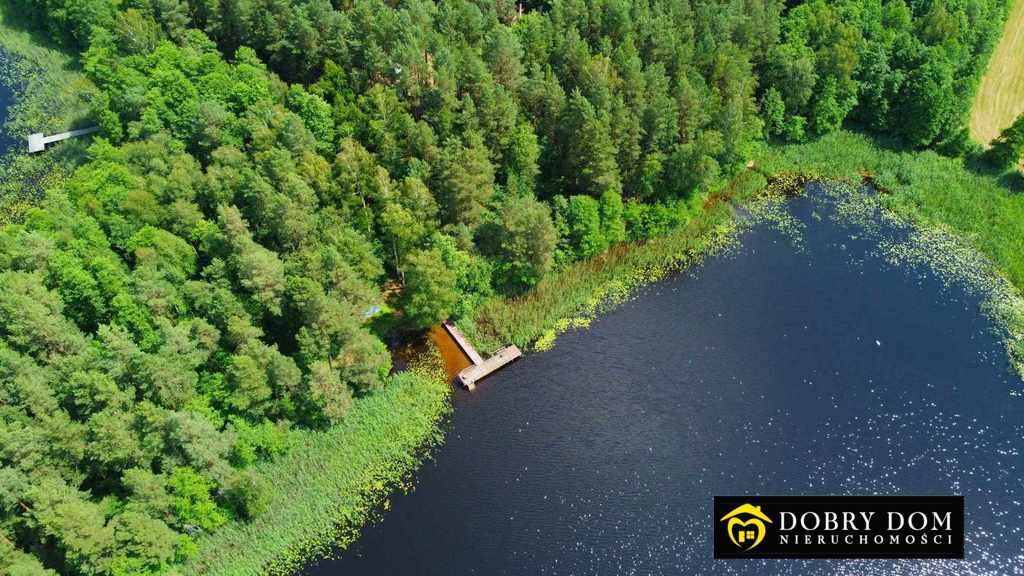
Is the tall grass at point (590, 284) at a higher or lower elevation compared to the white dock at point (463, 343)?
higher

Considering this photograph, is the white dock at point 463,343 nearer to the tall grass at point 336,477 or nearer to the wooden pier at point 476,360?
the wooden pier at point 476,360

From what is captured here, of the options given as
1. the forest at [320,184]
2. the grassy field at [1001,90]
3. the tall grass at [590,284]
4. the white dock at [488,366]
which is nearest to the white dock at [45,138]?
the forest at [320,184]

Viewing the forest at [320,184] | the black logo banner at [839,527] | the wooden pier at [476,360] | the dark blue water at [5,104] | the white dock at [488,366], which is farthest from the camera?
the dark blue water at [5,104]

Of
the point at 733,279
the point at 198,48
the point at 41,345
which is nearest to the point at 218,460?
the point at 41,345

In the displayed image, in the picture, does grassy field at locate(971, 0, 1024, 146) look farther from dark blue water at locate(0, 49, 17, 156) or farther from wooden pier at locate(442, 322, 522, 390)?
dark blue water at locate(0, 49, 17, 156)

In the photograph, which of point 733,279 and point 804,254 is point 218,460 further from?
point 804,254

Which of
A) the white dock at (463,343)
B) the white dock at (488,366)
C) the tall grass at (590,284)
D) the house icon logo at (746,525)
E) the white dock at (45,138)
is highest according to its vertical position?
the white dock at (45,138)

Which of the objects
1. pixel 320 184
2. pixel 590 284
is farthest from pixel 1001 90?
pixel 320 184
